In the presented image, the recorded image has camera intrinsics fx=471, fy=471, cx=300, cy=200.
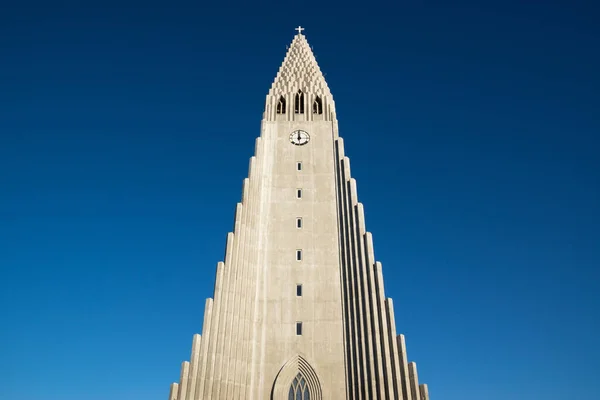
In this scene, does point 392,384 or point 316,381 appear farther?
point 316,381

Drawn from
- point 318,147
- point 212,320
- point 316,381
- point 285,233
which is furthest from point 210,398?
point 318,147

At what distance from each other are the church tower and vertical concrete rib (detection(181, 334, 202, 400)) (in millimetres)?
54

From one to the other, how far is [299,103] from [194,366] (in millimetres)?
25035

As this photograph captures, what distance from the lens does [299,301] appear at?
3111 centimetres

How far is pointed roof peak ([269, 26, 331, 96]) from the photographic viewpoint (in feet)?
143

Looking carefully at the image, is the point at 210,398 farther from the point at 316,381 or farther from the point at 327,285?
the point at 327,285

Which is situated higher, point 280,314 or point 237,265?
point 237,265

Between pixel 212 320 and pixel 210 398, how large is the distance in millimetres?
4257

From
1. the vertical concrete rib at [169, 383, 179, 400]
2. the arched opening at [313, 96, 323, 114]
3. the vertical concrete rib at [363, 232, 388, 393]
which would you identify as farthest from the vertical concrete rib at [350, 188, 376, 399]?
the vertical concrete rib at [169, 383, 179, 400]

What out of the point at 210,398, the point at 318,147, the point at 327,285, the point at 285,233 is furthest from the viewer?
the point at 318,147

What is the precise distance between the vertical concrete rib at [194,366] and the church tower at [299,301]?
0.05 meters

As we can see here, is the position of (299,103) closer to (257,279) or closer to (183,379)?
(257,279)

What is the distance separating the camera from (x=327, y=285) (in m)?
31.5

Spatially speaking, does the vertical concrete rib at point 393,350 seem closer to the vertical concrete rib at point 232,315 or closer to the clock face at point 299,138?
the vertical concrete rib at point 232,315
